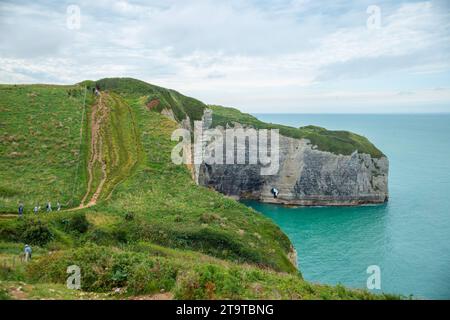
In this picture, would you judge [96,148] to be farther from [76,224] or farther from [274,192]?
[274,192]

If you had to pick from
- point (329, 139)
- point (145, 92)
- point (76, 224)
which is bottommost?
point (76, 224)

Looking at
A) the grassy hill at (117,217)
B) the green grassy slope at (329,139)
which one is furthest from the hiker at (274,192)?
the grassy hill at (117,217)

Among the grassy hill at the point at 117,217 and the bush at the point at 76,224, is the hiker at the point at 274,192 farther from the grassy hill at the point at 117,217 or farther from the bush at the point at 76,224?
the bush at the point at 76,224

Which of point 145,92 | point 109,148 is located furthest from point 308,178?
point 109,148
